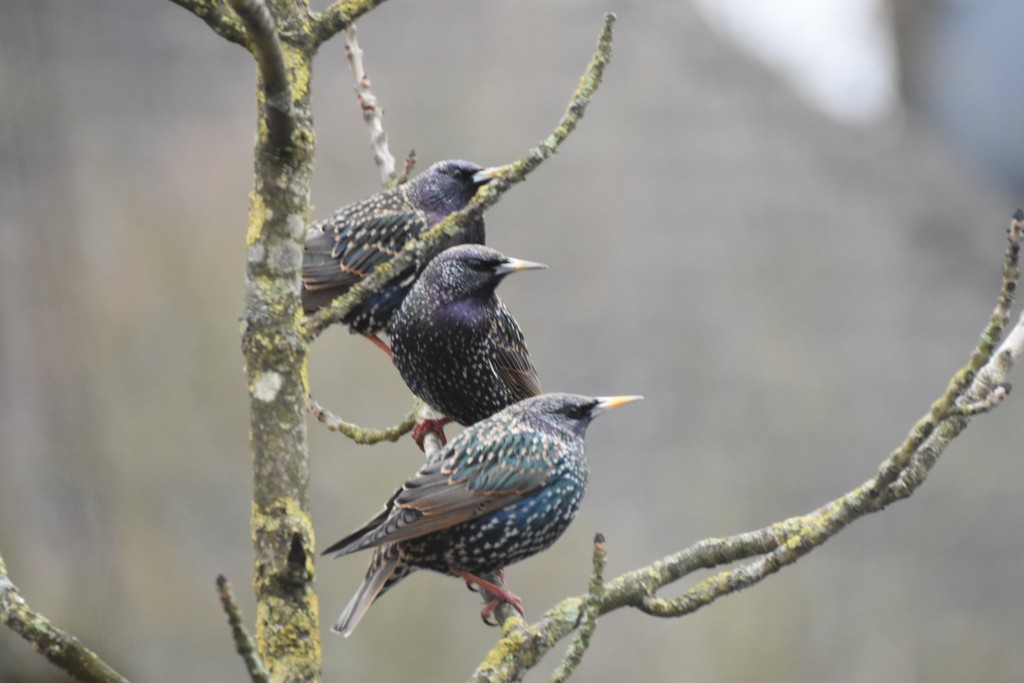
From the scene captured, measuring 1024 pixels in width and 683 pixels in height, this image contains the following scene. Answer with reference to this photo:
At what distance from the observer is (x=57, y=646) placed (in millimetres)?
1280

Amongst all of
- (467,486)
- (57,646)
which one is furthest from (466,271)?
(57,646)

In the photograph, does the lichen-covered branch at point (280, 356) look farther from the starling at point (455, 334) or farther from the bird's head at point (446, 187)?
the bird's head at point (446, 187)

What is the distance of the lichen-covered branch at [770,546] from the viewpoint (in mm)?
1666

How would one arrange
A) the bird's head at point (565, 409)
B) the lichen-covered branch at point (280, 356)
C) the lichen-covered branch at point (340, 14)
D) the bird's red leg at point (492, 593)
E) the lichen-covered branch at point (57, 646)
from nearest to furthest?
the lichen-covered branch at point (57, 646) < the lichen-covered branch at point (280, 356) < the lichen-covered branch at point (340, 14) < the bird's red leg at point (492, 593) < the bird's head at point (565, 409)

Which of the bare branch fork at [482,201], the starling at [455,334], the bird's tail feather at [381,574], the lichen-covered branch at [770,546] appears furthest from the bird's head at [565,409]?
the bare branch fork at [482,201]

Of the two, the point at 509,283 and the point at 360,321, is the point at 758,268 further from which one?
the point at 360,321

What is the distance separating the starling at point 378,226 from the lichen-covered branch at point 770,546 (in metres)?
1.38

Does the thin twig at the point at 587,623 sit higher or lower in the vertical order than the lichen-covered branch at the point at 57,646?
higher

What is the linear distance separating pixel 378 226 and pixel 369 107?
52cm

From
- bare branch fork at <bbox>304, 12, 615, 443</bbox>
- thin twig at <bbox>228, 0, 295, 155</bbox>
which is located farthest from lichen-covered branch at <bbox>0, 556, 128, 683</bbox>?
thin twig at <bbox>228, 0, 295, 155</bbox>

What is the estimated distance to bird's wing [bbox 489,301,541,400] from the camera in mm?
2680

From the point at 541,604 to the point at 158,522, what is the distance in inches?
70.8

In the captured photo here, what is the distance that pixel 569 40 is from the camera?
5.52 meters

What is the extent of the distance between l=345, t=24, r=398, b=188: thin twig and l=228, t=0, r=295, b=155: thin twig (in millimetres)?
839
